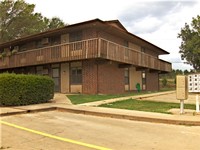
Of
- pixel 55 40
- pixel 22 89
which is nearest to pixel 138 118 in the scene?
pixel 22 89

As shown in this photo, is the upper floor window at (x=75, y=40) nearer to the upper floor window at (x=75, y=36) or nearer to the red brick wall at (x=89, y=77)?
the upper floor window at (x=75, y=36)

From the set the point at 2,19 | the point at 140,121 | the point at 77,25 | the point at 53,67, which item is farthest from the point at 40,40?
the point at 140,121

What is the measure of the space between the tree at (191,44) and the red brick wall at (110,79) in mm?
17705

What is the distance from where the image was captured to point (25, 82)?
54.1 ft

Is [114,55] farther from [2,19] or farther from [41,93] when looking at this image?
[2,19]

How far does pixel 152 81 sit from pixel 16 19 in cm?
2148

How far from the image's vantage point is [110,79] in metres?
24.8

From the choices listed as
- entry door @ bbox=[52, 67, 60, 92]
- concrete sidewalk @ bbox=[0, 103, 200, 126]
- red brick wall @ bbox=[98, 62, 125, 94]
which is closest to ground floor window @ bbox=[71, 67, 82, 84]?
red brick wall @ bbox=[98, 62, 125, 94]

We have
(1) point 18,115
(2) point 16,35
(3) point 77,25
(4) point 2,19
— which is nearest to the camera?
(1) point 18,115

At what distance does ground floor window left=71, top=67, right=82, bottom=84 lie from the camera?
24.1m

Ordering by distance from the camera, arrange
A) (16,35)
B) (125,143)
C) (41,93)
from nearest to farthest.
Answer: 1. (125,143)
2. (41,93)
3. (16,35)

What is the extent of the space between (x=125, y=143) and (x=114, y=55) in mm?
15990

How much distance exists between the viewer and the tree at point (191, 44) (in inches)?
1609

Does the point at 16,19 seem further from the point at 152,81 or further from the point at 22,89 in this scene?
the point at 22,89
